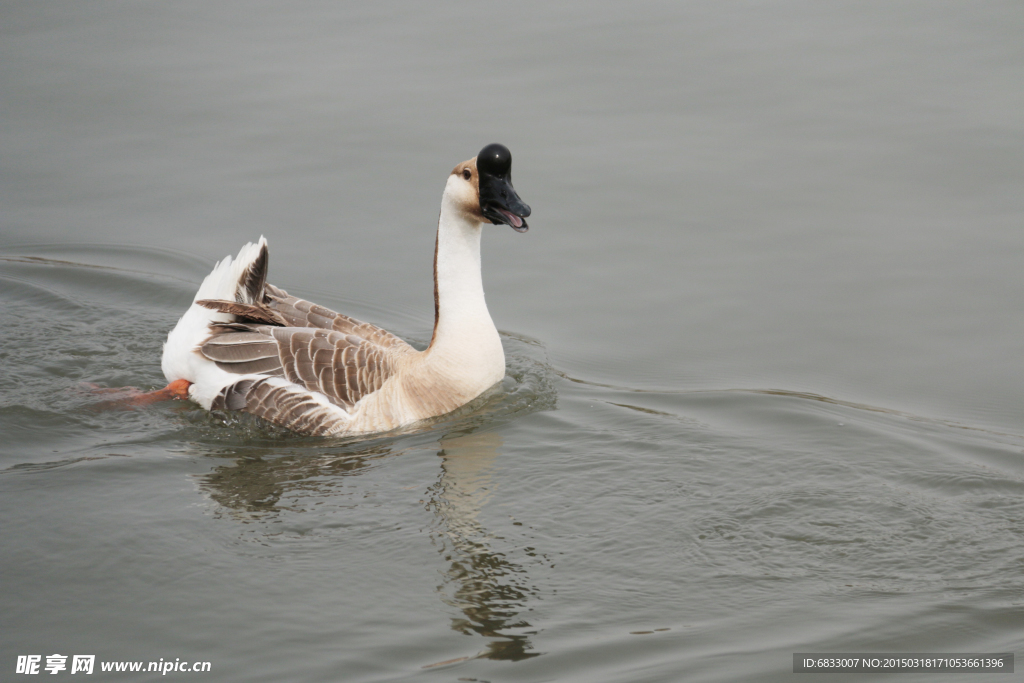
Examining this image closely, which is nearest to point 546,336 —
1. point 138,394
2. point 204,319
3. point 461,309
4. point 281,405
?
point 461,309

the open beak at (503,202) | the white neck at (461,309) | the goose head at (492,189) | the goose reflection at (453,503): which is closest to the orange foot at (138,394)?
the goose reflection at (453,503)

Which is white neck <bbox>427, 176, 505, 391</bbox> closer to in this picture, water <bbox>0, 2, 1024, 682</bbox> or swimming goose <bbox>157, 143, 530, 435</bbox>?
swimming goose <bbox>157, 143, 530, 435</bbox>

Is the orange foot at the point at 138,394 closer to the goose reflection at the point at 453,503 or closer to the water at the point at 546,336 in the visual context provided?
the water at the point at 546,336

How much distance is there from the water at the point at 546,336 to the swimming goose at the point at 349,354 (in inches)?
8.6

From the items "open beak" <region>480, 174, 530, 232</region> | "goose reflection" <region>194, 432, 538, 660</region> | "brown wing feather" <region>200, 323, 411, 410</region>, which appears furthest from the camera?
"brown wing feather" <region>200, 323, 411, 410</region>

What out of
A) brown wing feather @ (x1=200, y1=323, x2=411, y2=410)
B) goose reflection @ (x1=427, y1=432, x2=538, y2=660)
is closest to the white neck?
brown wing feather @ (x1=200, y1=323, x2=411, y2=410)

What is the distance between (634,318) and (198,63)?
8.04 meters

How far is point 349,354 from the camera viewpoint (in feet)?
26.6

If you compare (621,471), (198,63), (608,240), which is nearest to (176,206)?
(198,63)

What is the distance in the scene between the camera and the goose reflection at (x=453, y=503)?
547 centimetres

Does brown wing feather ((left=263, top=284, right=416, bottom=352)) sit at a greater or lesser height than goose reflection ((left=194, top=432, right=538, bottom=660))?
greater

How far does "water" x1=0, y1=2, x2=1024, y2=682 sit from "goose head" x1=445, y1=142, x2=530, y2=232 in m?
1.61

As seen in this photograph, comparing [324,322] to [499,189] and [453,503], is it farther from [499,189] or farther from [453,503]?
[453,503]

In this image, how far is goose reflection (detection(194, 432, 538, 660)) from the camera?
5.47m
